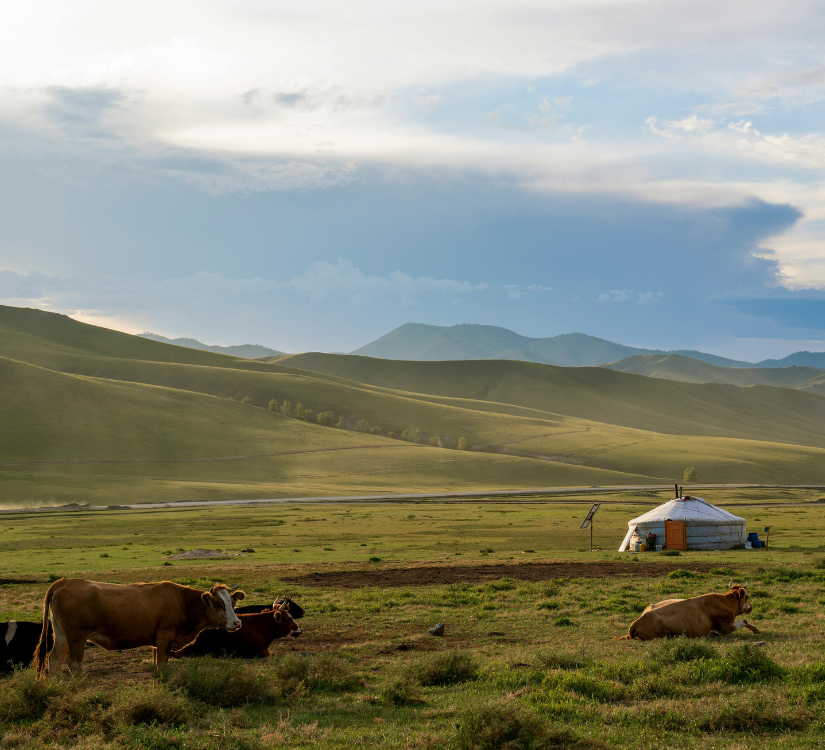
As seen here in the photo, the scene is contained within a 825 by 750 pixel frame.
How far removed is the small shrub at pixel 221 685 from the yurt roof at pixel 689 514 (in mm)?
37943

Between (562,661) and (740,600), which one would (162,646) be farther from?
(740,600)

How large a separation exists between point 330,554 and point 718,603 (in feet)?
87.0

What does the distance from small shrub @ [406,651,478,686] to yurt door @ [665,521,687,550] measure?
3524 cm

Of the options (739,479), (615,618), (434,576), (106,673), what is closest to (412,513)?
(434,576)

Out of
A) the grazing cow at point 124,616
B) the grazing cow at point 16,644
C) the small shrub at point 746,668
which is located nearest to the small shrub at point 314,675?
the grazing cow at point 124,616

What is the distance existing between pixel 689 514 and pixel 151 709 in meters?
41.0

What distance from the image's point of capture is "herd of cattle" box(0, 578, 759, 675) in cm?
1127

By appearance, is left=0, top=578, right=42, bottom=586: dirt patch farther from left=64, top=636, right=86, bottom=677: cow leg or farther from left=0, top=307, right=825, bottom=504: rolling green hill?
left=0, top=307, right=825, bottom=504: rolling green hill

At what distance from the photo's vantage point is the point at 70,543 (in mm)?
49500

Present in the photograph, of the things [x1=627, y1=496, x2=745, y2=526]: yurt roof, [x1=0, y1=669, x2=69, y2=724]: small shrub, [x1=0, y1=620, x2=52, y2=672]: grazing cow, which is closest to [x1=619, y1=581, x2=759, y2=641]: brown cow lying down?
[x1=0, y1=669, x2=69, y2=724]: small shrub

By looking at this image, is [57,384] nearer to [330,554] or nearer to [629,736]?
[330,554]

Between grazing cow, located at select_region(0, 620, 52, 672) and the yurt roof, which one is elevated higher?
grazing cow, located at select_region(0, 620, 52, 672)

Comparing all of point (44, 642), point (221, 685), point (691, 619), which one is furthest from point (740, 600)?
point (44, 642)

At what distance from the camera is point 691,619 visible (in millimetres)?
14797
